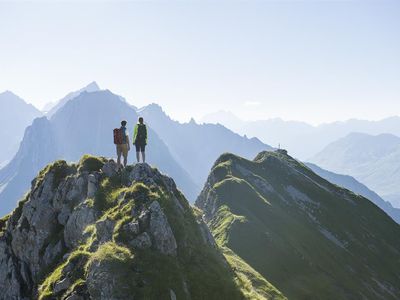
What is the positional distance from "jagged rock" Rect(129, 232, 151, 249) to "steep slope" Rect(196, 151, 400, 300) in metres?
69.9

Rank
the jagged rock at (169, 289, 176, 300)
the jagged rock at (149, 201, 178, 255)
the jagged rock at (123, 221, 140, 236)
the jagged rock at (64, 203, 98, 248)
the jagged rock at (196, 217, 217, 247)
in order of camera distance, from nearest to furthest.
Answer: the jagged rock at (169, 289, 176, 300)
the jagged rock at (149, 201, 178, 255)
the jagged rock at (123, 221, 140, 236)
the jagged rock at (64, 203, 98, 248)
the jagged rock at (196, 217, 217, 247)

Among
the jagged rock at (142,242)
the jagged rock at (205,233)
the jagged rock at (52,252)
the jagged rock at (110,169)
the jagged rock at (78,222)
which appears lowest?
the jagged rock at (142,242)

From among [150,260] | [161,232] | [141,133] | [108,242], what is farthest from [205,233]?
[141,133]

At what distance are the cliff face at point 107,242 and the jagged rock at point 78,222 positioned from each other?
0.09 m

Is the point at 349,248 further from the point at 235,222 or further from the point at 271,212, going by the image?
the point at 235,222

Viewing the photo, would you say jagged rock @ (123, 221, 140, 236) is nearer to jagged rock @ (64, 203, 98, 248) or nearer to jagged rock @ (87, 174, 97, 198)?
jagged rock @ (64, 203, 98, 248)

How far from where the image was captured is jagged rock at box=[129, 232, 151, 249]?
2927 cm

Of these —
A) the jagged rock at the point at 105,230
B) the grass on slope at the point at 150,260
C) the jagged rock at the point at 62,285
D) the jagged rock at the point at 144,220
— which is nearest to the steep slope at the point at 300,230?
the grass on slope at the point at 150,260

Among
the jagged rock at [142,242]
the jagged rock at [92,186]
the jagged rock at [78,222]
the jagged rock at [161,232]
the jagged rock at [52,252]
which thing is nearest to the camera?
the jagged rock at [142,242]

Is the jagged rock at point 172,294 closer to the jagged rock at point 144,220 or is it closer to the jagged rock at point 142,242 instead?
the jagged rock at point 142,242

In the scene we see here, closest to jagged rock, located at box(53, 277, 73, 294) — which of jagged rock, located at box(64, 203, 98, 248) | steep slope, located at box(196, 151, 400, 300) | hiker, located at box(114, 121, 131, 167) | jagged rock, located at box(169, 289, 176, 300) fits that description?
jagged rock, located at box(64, 203, 98, 248)

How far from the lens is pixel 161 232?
1189 inches

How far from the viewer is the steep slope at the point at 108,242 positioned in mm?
27156

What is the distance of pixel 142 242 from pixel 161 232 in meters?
1.63
